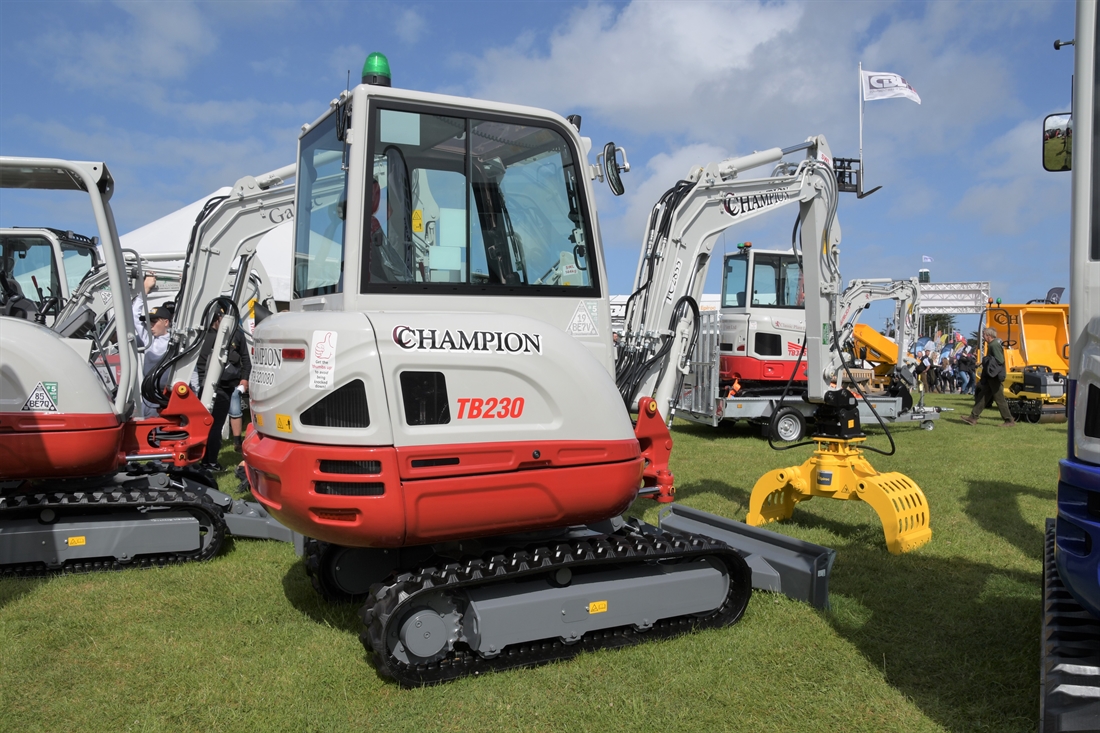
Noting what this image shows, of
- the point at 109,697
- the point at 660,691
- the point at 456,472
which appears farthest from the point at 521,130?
the point at 109,697

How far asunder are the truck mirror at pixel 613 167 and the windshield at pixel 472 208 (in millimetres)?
219

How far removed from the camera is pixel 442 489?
4.08 meters

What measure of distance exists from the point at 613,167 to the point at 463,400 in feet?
5.69

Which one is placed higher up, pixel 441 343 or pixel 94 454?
pixel 441 343

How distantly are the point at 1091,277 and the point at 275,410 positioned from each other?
363cm

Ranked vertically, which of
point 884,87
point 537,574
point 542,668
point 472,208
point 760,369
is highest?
point 884,87

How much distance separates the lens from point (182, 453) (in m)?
7.13

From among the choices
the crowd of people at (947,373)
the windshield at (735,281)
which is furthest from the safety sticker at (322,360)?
the crowd of people at (947,373)

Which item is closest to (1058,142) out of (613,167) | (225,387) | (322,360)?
(613,167)

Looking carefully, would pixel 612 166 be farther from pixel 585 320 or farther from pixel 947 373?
pixel 947 373

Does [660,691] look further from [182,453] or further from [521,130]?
[182,453]

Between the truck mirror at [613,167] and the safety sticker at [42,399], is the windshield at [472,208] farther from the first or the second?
the safety sticker at [42,399]

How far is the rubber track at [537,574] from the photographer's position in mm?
4129

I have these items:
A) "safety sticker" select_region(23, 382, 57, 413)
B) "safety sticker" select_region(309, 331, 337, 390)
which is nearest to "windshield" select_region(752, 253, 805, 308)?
"safety sticker" select_region(23, 382, 57, 413)
